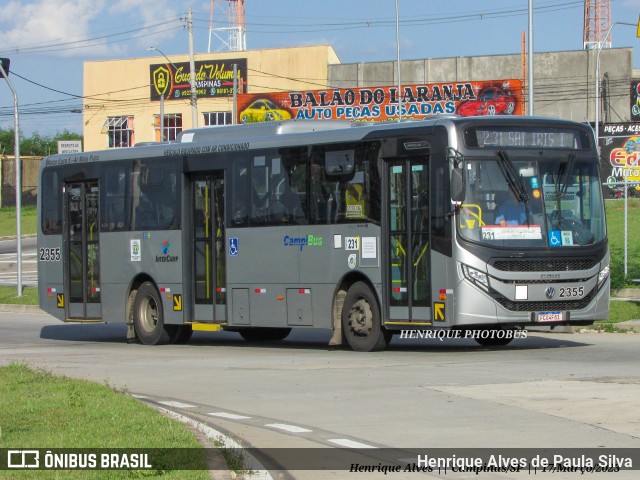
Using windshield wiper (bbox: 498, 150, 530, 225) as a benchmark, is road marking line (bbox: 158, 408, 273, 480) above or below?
below

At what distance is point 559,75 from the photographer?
254 ft

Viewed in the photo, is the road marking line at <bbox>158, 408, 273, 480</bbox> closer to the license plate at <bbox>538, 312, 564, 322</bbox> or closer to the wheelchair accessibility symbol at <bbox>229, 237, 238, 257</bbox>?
the license plate at <bbox>538, 312, 564, 322</bbox>

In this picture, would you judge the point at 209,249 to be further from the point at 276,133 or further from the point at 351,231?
the point at 351,231

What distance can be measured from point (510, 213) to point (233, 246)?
17.8 feet

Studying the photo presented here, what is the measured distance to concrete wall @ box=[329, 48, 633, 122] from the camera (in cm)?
7600

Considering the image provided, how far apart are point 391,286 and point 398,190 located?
4.69 feet

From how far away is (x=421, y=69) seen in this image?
271 ft

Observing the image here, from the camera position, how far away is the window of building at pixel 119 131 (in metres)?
90.2

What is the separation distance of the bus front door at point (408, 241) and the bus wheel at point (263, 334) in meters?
5.47

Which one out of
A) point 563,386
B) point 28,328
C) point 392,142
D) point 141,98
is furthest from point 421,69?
point 563,386

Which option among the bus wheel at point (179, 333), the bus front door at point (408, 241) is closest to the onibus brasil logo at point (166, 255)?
the bus wheel at point (179, 333)

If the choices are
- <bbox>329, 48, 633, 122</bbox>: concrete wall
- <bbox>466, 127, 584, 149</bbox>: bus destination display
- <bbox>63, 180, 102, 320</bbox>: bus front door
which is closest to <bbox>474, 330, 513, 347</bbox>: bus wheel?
<bbox>466, 127, 584, 149</bbox>: bus destination display

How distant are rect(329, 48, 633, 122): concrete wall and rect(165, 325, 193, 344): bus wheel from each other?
5580 cm

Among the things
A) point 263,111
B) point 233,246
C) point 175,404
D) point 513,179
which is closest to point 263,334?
point 233,246
